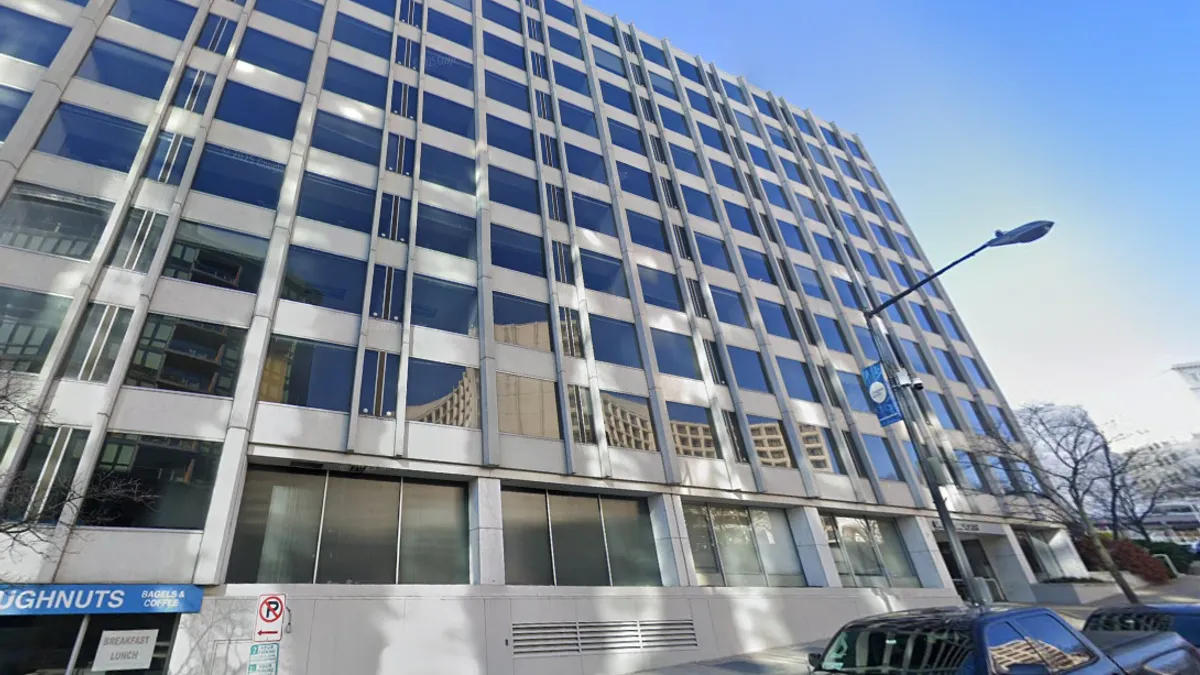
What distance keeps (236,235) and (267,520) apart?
8144 mm

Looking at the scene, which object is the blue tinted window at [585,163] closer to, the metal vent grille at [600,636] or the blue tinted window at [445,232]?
the blue tinted window at [445,232]

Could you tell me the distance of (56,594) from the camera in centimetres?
1027

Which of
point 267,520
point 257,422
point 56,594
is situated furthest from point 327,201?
point 56,594

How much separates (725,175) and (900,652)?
28.8 meters

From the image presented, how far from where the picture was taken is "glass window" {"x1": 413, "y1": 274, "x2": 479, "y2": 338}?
1722 centimetres

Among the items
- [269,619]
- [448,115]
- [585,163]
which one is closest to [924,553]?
[585,163]

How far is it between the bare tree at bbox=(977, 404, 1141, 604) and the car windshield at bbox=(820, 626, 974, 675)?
2255 cm

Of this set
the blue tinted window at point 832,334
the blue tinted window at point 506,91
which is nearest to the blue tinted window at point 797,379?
the blue tinted window at point 832,334

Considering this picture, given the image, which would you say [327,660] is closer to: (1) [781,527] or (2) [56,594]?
(2) [56,594]

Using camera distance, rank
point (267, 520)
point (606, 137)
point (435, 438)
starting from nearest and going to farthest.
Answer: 1. point (267, 520)
2. point (435, 438)
3. point (606, 137)

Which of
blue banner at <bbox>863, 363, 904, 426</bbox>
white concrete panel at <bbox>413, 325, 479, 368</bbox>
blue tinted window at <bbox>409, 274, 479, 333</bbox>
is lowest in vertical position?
blue banner at <bbox>863, 363, 904, 426</bbox>

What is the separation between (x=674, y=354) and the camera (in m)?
21.6

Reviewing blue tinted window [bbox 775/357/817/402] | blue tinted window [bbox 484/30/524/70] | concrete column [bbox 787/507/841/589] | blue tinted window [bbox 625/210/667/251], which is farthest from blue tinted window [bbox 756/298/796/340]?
blue tinted window [bbox 484/30/524/70]

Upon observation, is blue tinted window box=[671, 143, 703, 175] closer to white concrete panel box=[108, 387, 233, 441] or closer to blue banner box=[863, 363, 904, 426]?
blue banner box=[863, 363, 904, 426]
